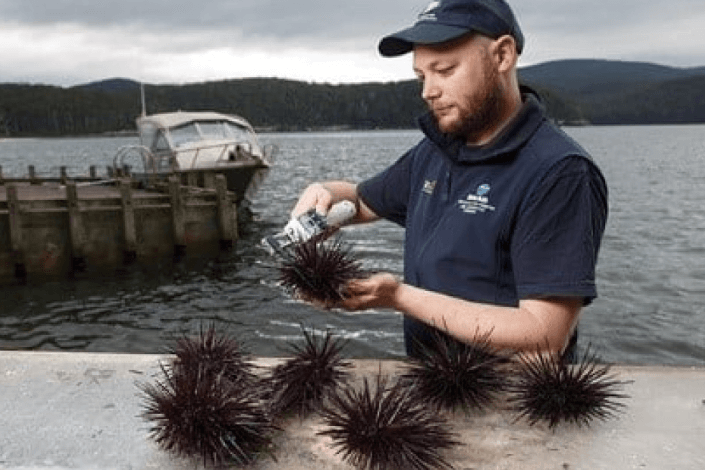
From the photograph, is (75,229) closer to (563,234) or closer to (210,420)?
(210,420)

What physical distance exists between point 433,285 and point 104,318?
1493 cm

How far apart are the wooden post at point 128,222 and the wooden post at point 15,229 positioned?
264 cm

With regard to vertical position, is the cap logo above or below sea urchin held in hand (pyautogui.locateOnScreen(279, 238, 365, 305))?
above

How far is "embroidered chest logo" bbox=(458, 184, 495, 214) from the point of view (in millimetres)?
2914

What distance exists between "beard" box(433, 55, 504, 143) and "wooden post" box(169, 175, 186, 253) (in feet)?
61.2

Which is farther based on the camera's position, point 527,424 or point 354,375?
point 354,375

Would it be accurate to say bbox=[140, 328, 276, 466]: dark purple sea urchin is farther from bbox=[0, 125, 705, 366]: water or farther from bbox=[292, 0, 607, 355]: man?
bbox=[0, 125, 705, 366]: water

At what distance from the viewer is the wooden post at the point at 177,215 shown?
20.8 meters

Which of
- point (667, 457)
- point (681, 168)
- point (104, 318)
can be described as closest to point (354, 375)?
point (667, 457)

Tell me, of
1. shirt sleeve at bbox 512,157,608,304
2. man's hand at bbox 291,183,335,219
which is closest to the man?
shirt sleeve at bbox 512,157,608,304

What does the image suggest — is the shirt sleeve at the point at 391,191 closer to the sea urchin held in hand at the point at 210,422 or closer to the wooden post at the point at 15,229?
the sea urchin held in hand at the point at 210,422

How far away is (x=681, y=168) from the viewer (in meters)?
68.6

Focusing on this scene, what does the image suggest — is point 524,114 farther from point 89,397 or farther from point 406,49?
point 89,397

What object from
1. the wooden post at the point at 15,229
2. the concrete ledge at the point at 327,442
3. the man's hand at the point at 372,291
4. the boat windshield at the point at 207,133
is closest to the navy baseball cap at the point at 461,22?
the man's hand at the point at 372,291
